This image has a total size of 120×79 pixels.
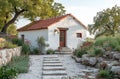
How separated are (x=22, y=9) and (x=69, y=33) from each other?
6.86 m

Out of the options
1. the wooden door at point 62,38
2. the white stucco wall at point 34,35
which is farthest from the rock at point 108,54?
the wooden door at point 62,38

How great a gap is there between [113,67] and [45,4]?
19.5 m

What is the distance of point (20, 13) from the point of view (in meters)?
30.1

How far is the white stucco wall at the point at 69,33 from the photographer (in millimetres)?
24375

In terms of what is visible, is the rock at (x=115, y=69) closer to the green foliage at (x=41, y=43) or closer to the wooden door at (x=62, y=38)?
the green foliage at (x=41, y=43)

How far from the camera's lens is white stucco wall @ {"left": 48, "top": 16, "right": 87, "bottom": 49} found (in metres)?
24.4

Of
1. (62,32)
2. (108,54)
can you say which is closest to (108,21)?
(62,32)

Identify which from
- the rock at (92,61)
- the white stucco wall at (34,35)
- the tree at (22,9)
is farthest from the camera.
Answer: the tree at (22,9)

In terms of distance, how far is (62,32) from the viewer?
989 inches

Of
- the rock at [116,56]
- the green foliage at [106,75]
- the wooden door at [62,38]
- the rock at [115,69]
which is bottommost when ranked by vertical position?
the green foliage at [106,75]

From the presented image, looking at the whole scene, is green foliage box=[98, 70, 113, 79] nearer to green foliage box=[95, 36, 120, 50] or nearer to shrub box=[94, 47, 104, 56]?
shrub box=[94, 47, 104, 56]

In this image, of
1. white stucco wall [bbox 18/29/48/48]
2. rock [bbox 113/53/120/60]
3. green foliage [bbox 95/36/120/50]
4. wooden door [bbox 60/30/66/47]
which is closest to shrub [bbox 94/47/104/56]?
green foliage [bbox 95/36/120/50]

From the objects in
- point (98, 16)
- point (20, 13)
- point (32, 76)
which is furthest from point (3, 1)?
point (32, 76)

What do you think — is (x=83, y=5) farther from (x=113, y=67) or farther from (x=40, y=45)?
(x=113, y=67)
